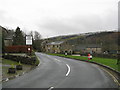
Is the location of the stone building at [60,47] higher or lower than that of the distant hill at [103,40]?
lower

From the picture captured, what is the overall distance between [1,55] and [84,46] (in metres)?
80.9

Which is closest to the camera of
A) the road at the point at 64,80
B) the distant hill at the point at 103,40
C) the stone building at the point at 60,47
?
the road at the point at 64,80

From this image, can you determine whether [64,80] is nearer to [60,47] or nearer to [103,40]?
[60,47]

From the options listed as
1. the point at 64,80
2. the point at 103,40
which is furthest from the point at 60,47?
the point at 64,80

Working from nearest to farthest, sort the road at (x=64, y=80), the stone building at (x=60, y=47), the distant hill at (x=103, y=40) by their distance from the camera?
the road at (x=64, y=80) < the distant hill at (x=103, y=40) < the stone building at (x=60, y=47)

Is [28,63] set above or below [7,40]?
below

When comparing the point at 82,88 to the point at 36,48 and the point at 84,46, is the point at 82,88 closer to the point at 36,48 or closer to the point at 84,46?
the point at 36,48

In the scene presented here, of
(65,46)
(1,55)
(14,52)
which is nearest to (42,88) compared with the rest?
(1,55)

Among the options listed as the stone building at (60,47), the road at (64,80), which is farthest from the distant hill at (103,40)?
the road at (64,80)

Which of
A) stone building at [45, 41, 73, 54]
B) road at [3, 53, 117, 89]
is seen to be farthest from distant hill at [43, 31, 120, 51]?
road at [3, 53, 117, 89]

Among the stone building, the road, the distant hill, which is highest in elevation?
the distant hill

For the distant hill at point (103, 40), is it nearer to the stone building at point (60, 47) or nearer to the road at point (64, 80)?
the stone building at point (60, 47)

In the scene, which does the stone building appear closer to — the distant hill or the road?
the distant hill

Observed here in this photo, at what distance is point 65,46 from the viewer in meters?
102
